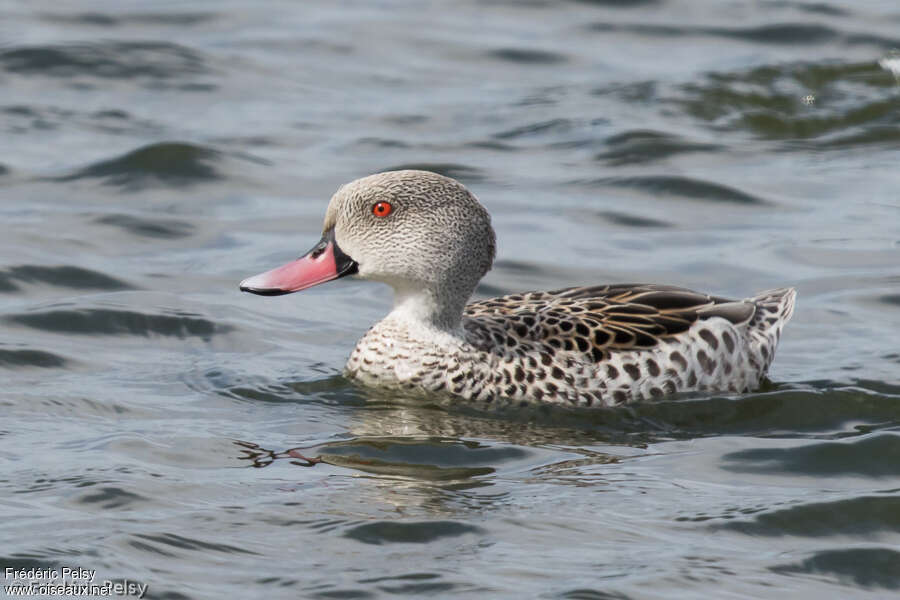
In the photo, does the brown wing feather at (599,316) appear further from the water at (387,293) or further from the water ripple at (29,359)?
the water ripple at (29,359)

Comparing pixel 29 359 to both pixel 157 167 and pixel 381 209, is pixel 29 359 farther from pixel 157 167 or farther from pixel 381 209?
pixel 157 167

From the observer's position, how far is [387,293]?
12297mm

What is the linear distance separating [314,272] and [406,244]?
49 cm

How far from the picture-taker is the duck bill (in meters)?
9.48

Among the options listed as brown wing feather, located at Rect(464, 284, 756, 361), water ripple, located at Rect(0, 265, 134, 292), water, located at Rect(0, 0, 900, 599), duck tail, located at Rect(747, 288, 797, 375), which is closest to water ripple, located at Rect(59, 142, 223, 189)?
water, located at Rect(0, 0, 900, 599)

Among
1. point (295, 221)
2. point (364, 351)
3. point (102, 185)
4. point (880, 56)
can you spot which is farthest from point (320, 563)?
point (880, 56)

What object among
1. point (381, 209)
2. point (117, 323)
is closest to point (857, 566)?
point (381, 209)

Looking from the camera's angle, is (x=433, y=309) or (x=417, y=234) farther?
(x=433, y=309)

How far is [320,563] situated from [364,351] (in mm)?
2659

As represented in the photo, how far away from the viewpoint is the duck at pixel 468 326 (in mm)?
9422

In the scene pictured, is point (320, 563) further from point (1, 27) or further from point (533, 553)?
point (1, 27)

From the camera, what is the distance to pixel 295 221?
45.3ft

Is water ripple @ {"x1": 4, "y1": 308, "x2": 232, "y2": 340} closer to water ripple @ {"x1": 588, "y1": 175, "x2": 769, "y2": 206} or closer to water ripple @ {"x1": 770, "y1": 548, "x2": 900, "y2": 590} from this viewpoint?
water ripple @ {"x1": 770, "y1": 548, "x2": 900, "y2": 590}

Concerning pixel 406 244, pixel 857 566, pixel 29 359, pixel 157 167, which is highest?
pixel 406 244
